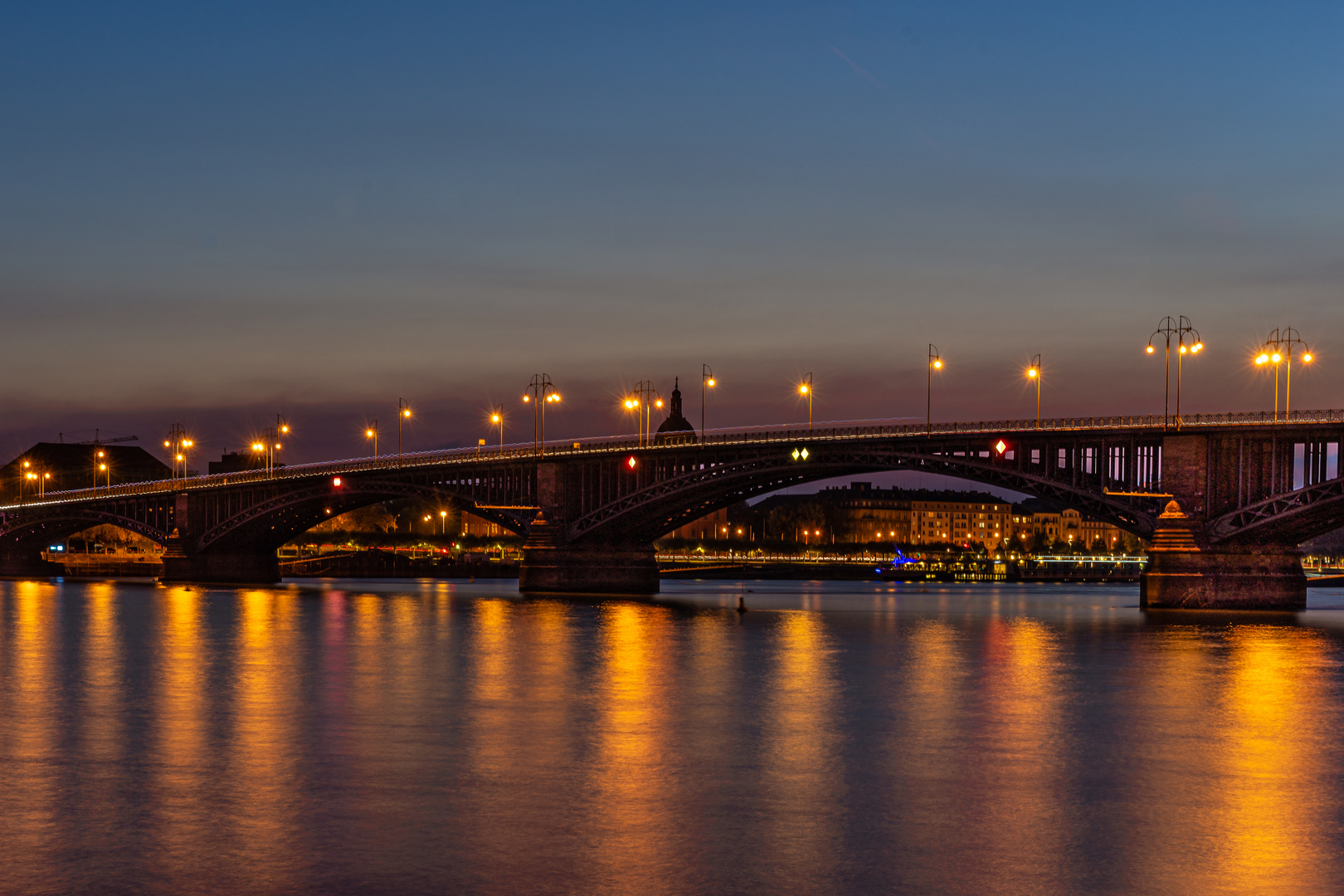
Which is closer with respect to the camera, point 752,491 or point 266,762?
point 266,762

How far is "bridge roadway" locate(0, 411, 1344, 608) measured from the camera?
86.4 meters

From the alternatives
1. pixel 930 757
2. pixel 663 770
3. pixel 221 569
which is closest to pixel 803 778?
pixel 663 770

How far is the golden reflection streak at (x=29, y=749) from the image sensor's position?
56.5 ft

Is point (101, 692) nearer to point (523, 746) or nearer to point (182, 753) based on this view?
point (182, 753)

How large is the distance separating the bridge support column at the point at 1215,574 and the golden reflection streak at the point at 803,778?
167 ft


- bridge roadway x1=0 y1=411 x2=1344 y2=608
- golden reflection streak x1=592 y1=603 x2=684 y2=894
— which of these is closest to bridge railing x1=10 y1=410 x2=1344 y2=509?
bridge roadway x1=0 y1=411 x2=1344 y2=608

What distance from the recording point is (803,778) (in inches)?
856

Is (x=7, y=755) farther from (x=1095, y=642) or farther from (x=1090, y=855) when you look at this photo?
(x=1095, y=642)

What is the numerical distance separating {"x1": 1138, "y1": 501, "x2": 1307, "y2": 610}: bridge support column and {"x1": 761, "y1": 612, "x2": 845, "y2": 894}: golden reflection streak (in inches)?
2006

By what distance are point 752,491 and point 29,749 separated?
90.5 m

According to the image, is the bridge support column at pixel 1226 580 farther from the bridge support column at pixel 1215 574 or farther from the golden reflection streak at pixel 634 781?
the golden reflection streak at pixel 634 781

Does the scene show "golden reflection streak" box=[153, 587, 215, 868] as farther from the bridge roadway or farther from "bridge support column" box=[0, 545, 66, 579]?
"bridge support column" box=[0, 545, 66, 579]

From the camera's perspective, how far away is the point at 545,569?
112 meters

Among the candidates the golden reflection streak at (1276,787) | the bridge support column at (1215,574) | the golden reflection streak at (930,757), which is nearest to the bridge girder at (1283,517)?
the bridge support column at (1215,574)
